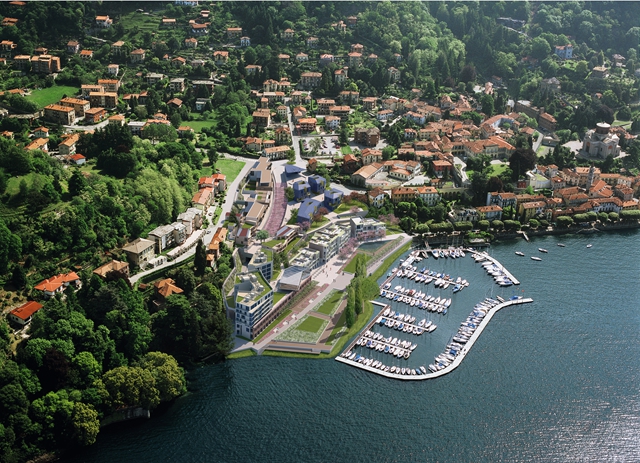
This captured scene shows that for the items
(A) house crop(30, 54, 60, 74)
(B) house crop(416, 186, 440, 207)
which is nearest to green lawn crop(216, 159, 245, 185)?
(B) house crop(416, 186, 440, 207)

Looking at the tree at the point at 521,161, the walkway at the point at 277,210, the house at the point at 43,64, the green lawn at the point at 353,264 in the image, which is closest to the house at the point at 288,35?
the house at the point at 43,64

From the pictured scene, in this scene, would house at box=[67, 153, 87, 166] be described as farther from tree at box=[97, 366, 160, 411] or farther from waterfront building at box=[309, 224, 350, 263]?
tree at box=[97, 366, 160, 411]

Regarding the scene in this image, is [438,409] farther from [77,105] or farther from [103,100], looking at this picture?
[103,100]

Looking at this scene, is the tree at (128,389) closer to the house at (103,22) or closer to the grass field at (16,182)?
the grass field at (16,182)

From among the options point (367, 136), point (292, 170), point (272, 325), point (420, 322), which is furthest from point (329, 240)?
point (367, 136)

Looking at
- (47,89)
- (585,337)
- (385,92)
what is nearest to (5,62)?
(47,89)
